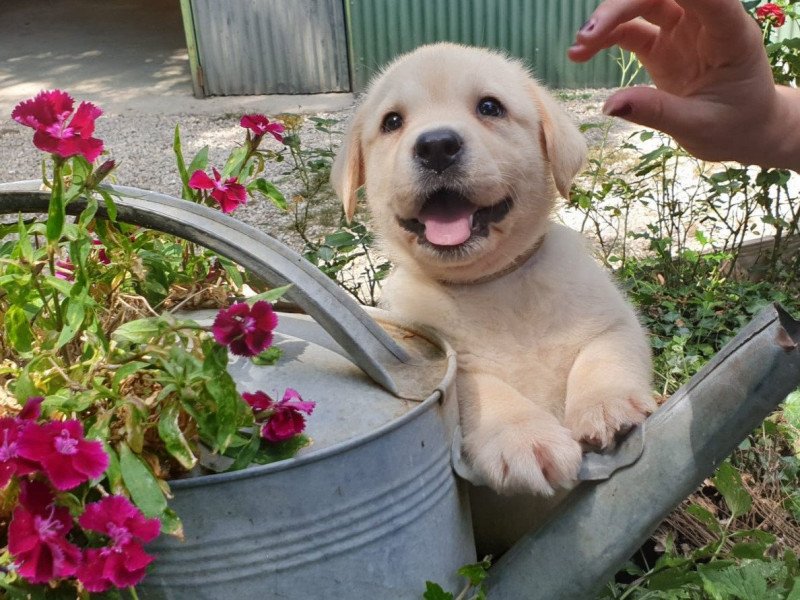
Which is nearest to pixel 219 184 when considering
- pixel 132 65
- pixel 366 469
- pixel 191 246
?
pixel 191 246

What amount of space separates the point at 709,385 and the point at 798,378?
0.14 metres

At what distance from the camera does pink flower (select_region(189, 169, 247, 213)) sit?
1949 millimetres

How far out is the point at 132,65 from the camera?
10234mm

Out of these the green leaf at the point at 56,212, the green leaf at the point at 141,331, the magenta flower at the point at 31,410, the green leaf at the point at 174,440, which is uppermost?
the green leaf at the point at 56,212

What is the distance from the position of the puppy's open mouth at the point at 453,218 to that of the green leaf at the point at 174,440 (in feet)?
2.93

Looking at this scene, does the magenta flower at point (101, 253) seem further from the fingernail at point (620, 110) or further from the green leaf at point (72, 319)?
the fingernail at point (620, 110)

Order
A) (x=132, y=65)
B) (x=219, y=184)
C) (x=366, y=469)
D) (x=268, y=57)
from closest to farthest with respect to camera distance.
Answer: (x=366, y=469)
(x=219, y=184)
(x=268, y=57)
(x=132, y=65)

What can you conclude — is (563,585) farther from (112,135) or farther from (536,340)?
(112,135)

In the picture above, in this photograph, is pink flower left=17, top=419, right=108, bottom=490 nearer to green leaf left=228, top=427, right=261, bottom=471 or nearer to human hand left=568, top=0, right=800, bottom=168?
green leaf left=228, top=427, right=261, bottom=471

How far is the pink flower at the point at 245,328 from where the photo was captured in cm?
126

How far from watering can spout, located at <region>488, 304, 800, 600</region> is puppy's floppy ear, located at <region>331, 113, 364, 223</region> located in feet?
3.47

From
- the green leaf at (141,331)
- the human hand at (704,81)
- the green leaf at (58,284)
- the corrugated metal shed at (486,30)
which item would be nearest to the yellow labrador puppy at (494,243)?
the human hand at (704,81)

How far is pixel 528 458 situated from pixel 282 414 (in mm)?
489

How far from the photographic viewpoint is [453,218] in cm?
205
